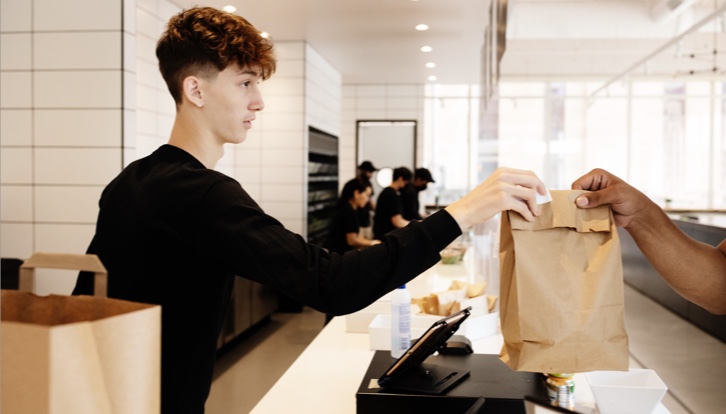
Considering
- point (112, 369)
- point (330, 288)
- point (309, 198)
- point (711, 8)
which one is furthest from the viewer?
point (711, 8)

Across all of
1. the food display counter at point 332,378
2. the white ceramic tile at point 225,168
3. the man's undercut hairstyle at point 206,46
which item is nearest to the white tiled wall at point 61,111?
the food display counter at point 332,378

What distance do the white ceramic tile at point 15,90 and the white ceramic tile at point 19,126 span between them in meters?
0.04

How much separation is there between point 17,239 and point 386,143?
8.31 m

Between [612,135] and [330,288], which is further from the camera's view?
[612,135]

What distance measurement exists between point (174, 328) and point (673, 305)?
10.1ft

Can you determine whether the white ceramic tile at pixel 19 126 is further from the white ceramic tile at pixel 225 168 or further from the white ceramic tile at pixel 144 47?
the white ceramic tile at pixel 225 168

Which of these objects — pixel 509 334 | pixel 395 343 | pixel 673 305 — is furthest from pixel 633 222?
pixel 673 305

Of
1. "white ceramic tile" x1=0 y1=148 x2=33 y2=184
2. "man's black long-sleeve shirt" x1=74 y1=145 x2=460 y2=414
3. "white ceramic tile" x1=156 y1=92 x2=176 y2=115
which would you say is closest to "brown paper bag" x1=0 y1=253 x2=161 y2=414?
"man's black long-sleeve shirt" x1=74 y1=145 x2=460 y2=414

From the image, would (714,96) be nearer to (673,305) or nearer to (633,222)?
(673,305)

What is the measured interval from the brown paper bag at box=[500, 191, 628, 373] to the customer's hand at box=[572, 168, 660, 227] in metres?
0.05

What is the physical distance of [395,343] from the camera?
72.1 inches

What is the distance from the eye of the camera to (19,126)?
10.6 feet

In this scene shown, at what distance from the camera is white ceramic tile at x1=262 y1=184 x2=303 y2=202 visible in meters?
7.45

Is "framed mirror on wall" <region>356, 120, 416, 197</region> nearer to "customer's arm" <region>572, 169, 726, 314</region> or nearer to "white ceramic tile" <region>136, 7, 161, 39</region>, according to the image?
"white ceramic tile" <region>136, 7, 161, 39</region>
